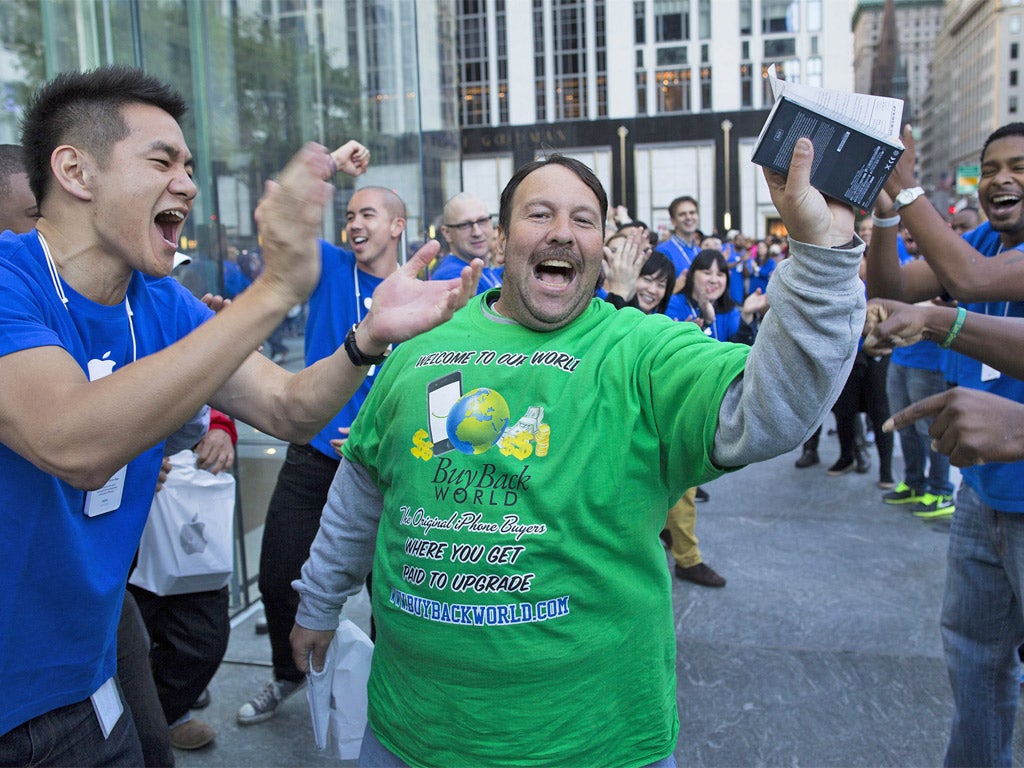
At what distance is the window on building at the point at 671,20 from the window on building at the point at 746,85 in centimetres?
416

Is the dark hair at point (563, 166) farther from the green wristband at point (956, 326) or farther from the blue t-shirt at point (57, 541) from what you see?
the green wristband at point (956, 326)

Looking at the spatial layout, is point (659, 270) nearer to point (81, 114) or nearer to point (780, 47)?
point (81, 114)

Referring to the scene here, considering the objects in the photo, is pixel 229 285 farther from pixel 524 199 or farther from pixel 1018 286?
pixel 1018 286

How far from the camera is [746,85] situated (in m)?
52.1

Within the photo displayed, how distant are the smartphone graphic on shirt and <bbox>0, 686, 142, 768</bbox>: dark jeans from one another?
96cm

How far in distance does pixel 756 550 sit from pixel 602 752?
434 centimetres

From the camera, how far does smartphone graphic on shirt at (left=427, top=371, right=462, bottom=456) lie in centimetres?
194

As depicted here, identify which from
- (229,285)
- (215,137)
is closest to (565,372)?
(229,285)

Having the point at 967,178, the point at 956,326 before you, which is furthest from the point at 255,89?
the point at 967,178

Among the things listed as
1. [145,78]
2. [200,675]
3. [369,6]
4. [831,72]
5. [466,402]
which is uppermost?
[831,72]

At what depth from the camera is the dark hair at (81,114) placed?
1802 millimetres

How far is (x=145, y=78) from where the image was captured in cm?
192

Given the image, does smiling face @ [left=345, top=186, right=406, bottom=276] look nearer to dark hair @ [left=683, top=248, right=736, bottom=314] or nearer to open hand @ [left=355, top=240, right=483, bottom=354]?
open hand @ [left=355, top=240, right=483, bottom=354]

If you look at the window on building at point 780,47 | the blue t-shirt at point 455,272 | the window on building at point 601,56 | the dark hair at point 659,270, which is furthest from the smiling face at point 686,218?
the window on building at point 780,47
